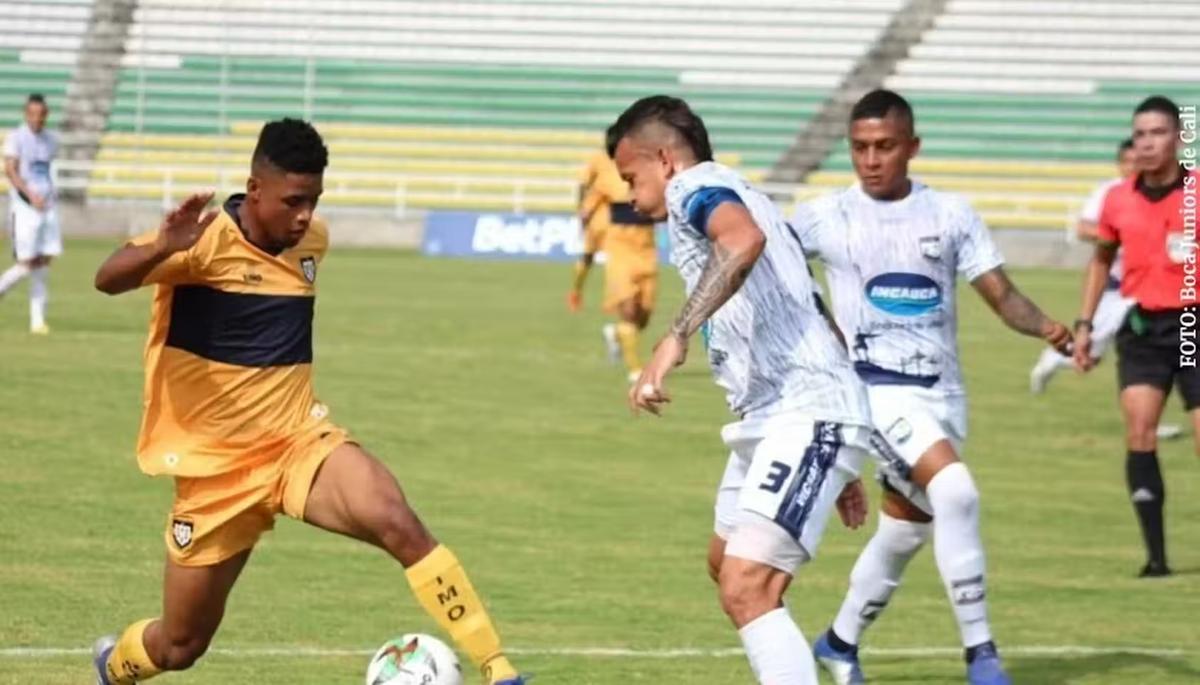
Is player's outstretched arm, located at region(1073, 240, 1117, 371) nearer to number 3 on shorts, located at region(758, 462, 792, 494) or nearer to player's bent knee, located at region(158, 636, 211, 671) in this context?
number 3 on shorts, located at region(758, 462, 792, 494)

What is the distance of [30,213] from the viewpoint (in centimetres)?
2391

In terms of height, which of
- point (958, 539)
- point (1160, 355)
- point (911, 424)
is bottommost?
point (958, 539)

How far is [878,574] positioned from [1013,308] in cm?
119

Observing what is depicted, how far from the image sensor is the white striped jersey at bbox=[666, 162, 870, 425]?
289 inches

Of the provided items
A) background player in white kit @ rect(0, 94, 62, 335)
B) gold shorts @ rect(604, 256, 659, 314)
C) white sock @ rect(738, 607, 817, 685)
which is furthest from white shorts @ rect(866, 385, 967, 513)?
background player in white kit @ rect(0, 94, 62, 335)

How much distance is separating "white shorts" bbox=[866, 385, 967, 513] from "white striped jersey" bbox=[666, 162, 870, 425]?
4.96ft

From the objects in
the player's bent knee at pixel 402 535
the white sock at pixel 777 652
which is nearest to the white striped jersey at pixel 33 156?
the player's bent knee at pixel 402 535

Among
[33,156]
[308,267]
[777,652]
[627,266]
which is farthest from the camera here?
[33,156]

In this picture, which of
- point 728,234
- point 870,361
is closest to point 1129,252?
point 870,361

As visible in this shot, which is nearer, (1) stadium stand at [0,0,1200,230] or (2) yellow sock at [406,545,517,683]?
(2) yellow sock at [406,545,517,683]

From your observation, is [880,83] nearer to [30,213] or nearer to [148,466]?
[30,213]

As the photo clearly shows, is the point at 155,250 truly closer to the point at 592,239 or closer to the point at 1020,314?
the point at 1020,314

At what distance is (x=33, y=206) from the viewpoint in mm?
23766

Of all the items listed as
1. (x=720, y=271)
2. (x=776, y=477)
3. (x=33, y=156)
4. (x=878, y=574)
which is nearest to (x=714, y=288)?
(x=720, y=271)
